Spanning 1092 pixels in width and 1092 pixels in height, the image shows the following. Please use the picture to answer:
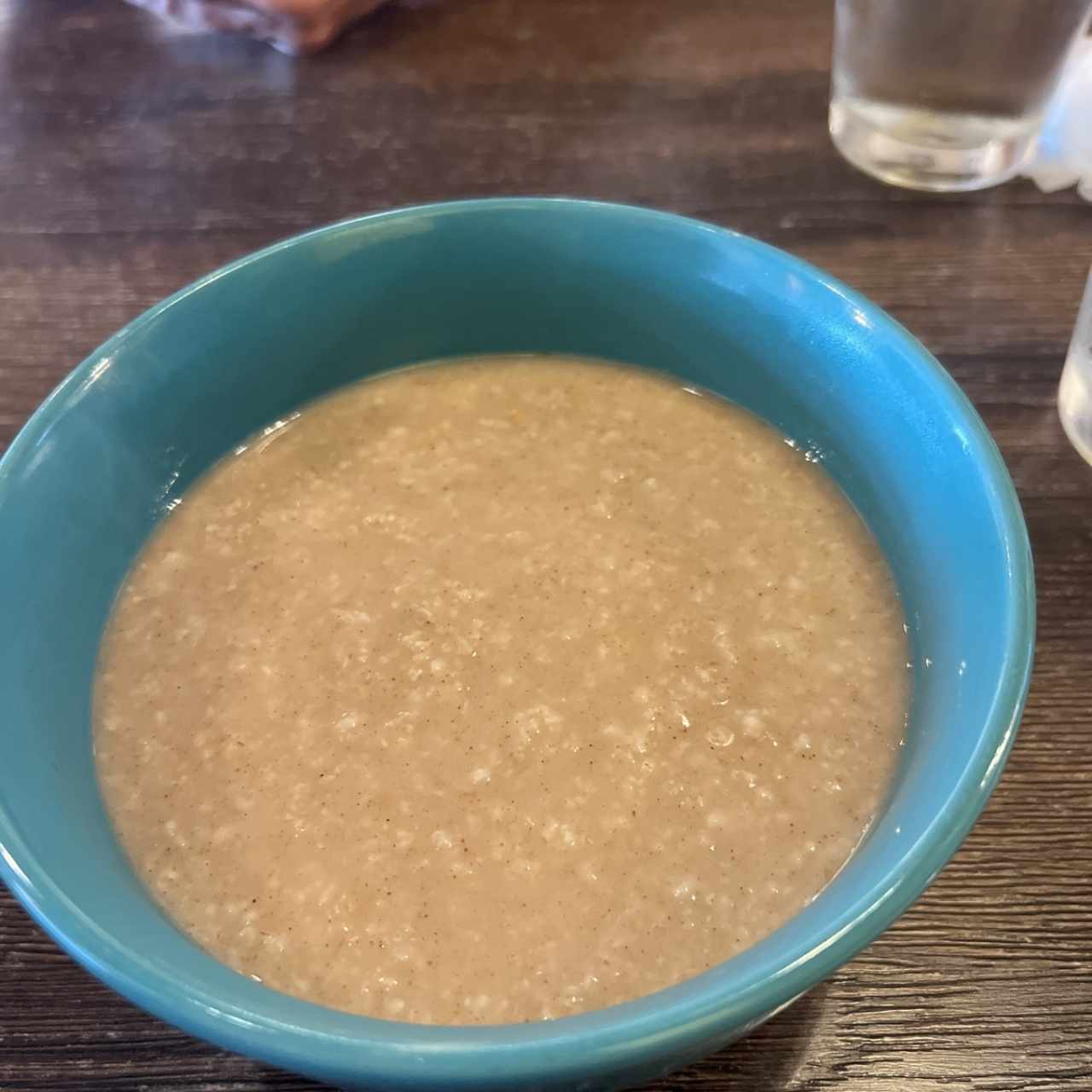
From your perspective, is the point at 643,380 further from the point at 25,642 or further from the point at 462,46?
the point at 462,46

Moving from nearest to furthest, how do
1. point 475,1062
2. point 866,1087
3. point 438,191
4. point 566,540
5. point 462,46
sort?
point 475,1062 < point 866,1087 < point 566,540 < point 438,191 < point 462,46

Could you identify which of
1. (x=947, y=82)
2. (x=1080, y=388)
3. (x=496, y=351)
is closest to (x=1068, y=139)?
(x=947, y=82)

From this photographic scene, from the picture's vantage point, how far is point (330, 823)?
70 cm

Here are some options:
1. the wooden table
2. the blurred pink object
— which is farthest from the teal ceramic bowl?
the blurred pink object

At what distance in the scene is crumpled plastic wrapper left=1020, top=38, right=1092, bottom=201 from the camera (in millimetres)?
1271

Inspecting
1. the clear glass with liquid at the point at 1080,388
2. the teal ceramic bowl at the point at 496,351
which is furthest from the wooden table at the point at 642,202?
the teal ceramic bowl at the point at 496,351

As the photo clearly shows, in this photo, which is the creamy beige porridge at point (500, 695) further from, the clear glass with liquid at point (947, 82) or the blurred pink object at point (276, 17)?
the blurred pink object at point (276, 17)

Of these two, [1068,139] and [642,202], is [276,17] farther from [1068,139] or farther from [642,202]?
[1068,139]

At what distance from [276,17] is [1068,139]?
1005mm

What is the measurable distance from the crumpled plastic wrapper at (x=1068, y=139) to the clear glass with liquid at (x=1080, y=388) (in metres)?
0.32

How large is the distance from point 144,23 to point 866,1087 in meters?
1.61

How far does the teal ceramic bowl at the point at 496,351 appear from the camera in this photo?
1.62ft

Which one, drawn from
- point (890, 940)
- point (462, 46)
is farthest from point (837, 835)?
point (462, 46)

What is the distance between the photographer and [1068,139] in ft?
4.22
